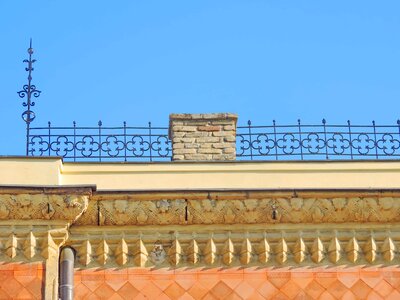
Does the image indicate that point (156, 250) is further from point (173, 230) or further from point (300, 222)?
point (300, 222)

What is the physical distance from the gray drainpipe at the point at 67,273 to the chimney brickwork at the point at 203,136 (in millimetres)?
1632

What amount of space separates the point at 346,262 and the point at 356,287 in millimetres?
259

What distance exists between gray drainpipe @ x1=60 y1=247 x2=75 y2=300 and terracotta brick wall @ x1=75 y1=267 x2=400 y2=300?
0.26ft

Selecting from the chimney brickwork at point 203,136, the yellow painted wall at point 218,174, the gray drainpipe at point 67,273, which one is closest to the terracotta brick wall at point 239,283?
the gray drainpipe at point 67,273

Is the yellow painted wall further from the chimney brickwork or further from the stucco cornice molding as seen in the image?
the chimney brickwork

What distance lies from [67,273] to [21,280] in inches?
16.2

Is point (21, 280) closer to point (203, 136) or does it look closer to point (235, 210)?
point (235, 210)

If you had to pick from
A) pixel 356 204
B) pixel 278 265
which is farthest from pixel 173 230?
pixel 356 204

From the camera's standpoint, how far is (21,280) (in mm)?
10781

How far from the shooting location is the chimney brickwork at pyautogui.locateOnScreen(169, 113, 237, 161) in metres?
12.1

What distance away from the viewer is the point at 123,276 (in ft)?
36.0

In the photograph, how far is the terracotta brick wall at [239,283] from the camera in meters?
10.9

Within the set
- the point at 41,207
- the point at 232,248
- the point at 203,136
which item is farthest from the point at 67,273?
the point at 203,136

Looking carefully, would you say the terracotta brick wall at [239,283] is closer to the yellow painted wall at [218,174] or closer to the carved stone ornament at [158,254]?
the carved stone ornament at [158,254]
